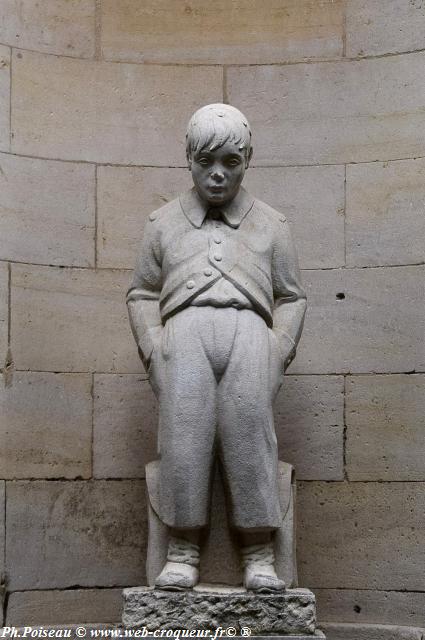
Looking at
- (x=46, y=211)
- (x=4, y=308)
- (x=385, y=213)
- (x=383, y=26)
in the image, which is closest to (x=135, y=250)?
(x=46, y=211)

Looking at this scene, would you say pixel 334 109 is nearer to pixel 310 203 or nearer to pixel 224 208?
pixel 310 203

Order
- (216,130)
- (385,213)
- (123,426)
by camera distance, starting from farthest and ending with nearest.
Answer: (385,213)
(123,426)
(216,130)

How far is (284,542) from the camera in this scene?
6395 millimetres

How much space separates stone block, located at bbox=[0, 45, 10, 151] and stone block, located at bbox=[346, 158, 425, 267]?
165 centimetres

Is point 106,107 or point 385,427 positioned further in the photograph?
point 106,107

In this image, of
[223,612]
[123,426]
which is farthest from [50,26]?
[223,612]

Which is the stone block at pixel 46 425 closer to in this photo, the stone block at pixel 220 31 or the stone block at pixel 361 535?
the stone block at pixel 361 535

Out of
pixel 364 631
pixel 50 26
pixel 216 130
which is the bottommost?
pixel 364 631

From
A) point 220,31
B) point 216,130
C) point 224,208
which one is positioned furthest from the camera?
point 220,31

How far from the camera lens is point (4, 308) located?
7277mm

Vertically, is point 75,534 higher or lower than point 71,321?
lower

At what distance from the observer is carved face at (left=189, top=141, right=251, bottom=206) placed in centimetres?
640

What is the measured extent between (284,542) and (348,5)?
282cm

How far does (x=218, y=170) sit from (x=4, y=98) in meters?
1.50
